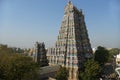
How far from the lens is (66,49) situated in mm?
45688

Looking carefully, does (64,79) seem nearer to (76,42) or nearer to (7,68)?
(76,42)

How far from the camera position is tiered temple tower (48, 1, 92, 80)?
1678 inches

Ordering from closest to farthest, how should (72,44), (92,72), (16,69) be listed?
(16,69), (92,72), (72,44)

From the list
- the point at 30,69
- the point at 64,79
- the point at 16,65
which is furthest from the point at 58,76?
the point at 16,65

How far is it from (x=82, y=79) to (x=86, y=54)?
924 centimetres

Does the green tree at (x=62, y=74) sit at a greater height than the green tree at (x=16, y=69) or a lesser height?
lesser

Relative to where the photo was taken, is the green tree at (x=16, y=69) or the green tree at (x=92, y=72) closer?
the green tree at (x=16, y=69)

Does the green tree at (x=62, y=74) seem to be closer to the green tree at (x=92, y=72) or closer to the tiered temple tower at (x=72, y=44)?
the tiered temple tower at (x=72, y=44)

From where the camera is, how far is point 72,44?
144 ft

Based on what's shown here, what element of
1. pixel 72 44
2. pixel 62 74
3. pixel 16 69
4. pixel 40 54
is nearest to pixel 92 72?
pixel 62 74

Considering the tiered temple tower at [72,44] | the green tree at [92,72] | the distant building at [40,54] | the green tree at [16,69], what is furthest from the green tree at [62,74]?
the distant building at [40,54]

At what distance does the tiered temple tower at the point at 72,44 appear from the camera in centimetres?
4262

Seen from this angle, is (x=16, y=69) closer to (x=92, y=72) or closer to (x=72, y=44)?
(x=92, y=72)

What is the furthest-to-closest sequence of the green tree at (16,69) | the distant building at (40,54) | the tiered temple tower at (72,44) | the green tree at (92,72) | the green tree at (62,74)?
the distant building at (40,54) → the tiered temple tower at (72,44) → the green tree at (62,74) → the green tree at (92,72) → the green tree at (16,69)
